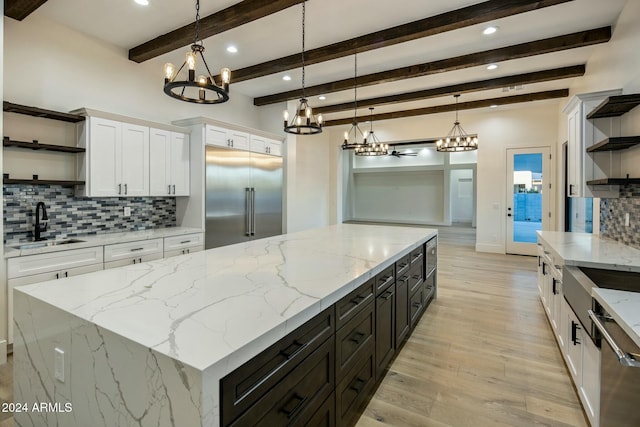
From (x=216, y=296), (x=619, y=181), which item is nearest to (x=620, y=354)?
(x=216, y=296)

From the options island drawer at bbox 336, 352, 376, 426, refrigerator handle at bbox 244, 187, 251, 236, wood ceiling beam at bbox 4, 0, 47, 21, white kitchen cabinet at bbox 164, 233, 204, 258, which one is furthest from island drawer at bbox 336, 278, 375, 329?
wood ceiling beam at bbox 4, 0, 47, 21

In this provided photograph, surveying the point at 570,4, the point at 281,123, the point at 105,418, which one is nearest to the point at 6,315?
the point at 105,418

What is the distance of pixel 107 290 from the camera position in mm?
1502

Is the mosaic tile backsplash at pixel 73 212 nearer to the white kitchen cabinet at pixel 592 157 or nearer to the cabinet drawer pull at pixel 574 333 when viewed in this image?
the cabinet drawer pull at pixel 574 333

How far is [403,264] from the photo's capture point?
8.68 ft

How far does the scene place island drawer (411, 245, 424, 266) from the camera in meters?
2.96

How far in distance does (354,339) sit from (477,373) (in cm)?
131

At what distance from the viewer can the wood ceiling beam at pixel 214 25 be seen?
291 centimetres

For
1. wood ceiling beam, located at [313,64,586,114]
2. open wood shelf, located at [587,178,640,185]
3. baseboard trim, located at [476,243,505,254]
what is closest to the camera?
open wood shelf, located at [587,178,640,185]

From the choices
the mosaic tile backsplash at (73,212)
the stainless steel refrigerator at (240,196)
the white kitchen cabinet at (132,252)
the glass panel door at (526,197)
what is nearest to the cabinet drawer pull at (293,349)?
the white kitchen cabinet at (132,252)

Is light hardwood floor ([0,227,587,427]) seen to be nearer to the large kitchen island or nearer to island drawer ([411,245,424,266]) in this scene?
the large kitchen island

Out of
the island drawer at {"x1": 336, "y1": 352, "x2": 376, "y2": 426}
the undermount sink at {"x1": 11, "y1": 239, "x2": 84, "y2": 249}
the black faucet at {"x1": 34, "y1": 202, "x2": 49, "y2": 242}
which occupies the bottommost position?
the island drawer at {"x1": 336, "y1": 352, "x2": 376, "y2": 426}

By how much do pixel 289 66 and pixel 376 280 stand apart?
3.42 metres

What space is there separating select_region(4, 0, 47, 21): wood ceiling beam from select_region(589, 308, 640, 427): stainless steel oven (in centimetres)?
449
